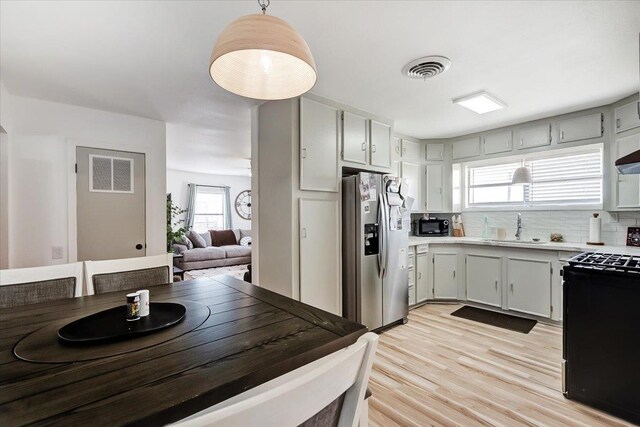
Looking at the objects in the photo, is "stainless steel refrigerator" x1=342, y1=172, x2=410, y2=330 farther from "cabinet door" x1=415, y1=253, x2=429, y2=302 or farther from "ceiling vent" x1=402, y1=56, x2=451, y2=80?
"ceiling vent" x1=402, y1=56, x2=451, y2=80

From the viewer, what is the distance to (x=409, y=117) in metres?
3.46

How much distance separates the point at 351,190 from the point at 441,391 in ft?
6.00

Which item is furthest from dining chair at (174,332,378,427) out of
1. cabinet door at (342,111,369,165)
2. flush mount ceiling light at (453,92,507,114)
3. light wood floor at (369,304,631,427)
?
flush mount ceiling light at (453,92,507,114)

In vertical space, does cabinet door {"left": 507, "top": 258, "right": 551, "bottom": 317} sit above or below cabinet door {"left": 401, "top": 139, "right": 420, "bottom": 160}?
below

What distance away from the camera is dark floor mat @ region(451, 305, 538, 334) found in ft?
10.3

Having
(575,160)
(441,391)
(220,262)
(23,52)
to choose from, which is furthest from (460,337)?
(220,262)

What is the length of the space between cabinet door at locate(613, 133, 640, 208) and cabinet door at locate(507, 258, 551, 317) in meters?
0.90

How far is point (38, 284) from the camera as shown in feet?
5.32

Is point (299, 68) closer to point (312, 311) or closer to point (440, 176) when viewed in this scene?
point (312, 311)

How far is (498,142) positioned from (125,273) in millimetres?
4361

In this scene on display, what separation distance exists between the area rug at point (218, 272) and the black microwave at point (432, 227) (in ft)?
11.3

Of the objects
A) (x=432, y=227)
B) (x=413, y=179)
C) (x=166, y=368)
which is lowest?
(x=166, y=368)

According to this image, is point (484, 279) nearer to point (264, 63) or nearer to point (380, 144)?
point (380, 144)

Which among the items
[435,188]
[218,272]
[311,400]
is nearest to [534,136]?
[435,188]
